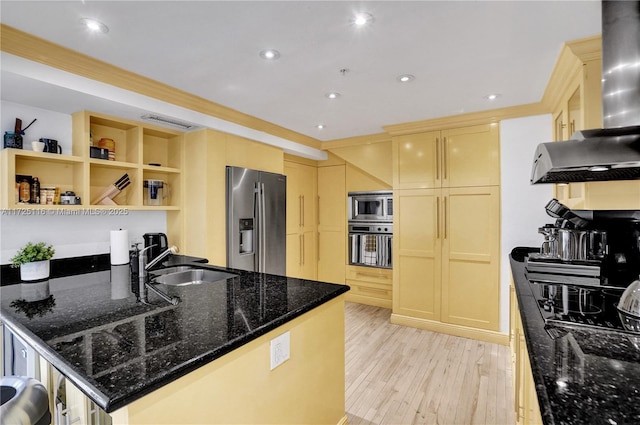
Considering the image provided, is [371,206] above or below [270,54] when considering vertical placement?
below

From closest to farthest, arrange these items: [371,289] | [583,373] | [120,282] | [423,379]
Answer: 1. [583,373]
2. [120,282]
3. [423,379]
4. [371,289]

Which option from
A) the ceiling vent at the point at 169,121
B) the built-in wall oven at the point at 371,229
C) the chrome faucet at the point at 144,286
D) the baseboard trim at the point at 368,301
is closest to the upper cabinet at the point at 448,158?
the built-in wall oven at the point at 371,229

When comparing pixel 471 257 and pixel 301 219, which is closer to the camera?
pixel 471 257

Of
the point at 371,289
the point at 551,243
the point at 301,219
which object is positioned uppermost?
the point at 301,219

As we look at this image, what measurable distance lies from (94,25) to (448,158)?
10.4ft

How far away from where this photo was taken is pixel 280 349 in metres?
1.27

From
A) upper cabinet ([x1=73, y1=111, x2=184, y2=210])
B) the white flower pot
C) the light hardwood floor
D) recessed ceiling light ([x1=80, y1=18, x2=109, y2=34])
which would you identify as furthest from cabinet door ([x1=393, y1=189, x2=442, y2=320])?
the white flower pot

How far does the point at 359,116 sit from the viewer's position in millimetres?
3270

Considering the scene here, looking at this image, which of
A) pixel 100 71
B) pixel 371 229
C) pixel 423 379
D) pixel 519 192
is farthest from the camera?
pixel 371 229

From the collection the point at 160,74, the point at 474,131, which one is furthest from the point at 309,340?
the point at 474,131

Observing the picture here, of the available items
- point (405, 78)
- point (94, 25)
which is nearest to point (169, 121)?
point (94, 25)

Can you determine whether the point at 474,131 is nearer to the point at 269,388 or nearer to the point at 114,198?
the point at 269,388

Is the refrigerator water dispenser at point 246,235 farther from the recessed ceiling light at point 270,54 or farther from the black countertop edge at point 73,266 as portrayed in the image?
the recessed ceiling light at point 270,54

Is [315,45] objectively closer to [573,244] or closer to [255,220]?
[255,220]
